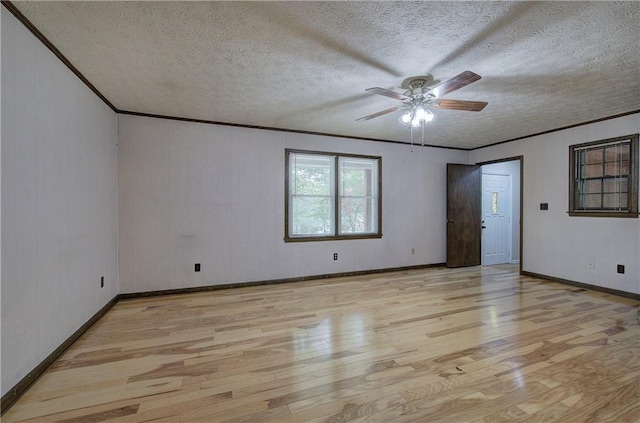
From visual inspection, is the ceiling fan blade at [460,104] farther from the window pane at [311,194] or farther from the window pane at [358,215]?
the window pane at [358,215]

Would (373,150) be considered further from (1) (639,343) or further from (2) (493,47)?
(1) (639,343)

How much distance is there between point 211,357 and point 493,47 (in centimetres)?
334

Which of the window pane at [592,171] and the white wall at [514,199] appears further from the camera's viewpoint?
the white wall at [514,199]

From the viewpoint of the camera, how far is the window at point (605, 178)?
3.89 metres

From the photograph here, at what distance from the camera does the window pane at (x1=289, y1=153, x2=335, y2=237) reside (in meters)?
4.80

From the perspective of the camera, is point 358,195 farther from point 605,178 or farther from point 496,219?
point 605,178

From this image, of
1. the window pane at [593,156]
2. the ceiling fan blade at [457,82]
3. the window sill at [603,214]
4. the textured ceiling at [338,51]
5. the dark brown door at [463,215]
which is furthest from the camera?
the dark brown door at [463,215]

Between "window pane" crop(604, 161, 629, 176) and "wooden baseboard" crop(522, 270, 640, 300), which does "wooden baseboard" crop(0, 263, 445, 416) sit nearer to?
"wooden baseboard" crop(522, 270, 640, 300)

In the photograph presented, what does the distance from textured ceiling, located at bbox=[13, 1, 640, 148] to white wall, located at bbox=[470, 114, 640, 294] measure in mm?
875

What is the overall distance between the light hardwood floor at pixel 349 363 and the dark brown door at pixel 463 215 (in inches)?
81.7

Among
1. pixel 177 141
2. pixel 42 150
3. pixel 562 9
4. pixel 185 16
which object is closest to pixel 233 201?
pixel 177 141

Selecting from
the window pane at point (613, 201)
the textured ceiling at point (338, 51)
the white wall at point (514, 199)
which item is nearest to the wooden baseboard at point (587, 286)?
the window pane at point (613, 201)

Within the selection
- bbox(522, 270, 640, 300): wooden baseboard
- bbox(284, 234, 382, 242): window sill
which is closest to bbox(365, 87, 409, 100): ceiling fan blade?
bbox(284, 234, 382, 242): window sill

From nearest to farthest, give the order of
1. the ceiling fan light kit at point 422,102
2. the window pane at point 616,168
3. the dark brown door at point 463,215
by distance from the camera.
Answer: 1. the ceiling fan light kit at point 422,102
2. the window pane at point 616,168
3. the dark brown door at point 463,215
